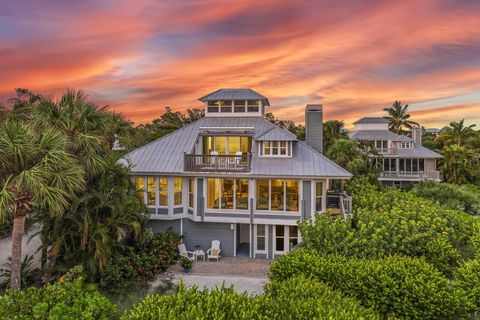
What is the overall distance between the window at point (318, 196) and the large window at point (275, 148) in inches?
99.8

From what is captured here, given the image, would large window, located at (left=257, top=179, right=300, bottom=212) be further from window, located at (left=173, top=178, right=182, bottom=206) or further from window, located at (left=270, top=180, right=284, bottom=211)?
window, located at (left=173, top=178, right=182, bottom=206)

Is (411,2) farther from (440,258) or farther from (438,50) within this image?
(440,258)

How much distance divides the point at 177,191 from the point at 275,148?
6785mm

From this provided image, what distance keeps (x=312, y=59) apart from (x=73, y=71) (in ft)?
57.0

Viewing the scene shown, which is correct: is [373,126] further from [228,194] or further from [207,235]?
[207,235]

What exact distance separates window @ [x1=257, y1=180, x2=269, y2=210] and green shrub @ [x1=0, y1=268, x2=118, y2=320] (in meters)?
10.1

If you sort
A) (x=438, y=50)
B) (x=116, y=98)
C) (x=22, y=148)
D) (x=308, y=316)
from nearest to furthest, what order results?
(x=308, y=316), (x=22, y=148), (x=438, y=50), (x=116, y=98)

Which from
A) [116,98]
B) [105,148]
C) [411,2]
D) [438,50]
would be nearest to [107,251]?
[105,148]

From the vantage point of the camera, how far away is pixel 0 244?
17906mm

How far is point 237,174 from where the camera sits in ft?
55.0

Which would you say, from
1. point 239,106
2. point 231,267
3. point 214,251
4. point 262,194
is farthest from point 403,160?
point 231,267

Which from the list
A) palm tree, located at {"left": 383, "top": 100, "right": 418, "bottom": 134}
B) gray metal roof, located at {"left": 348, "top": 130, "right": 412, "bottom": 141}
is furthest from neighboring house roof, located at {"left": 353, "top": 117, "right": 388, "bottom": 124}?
palm tree, located at {"left": 383, "top": 100, "right": 418, "bottom": 134}

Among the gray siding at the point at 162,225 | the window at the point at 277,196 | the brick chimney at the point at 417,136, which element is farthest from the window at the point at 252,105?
the brick chimney at the point at 417,136

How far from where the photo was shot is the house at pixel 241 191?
16.6 meters
